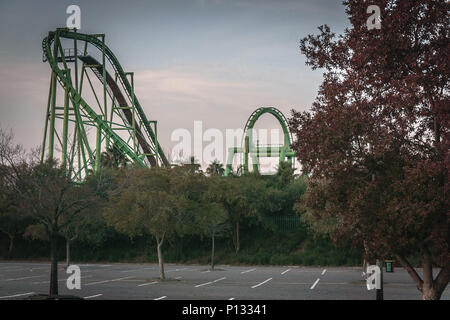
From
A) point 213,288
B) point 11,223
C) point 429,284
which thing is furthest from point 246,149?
point 429,284

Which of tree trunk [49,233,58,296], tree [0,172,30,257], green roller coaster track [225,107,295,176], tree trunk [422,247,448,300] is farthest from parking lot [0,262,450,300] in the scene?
green roller coaster track [225,107,295,176]

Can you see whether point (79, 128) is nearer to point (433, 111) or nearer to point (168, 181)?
point (168, 181)

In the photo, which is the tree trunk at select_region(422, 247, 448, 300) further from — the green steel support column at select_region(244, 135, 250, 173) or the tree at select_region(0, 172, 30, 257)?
the green steel support column at select_region(244, 135, 250, 173)

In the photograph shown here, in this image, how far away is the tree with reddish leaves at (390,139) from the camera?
10781 mm

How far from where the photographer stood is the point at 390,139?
433 inches

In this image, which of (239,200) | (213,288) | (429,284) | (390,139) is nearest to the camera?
(390,139)

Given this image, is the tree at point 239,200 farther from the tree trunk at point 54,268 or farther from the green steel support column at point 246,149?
the tree trunk at point 54,268

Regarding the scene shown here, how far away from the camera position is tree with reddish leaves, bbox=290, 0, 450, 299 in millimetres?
10781

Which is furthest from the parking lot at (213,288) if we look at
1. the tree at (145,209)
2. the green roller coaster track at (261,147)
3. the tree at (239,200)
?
the green roller coaster track at (261,147)

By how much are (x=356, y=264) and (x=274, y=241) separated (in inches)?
325

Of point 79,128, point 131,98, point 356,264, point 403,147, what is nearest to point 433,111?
point 403,147

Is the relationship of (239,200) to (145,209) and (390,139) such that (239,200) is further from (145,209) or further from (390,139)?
(390,139)

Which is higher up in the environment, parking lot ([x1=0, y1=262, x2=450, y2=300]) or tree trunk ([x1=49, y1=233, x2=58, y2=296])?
tree trunk ([x1=49, y1=233, x2=58, y2=296])

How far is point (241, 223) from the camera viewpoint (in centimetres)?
5303
